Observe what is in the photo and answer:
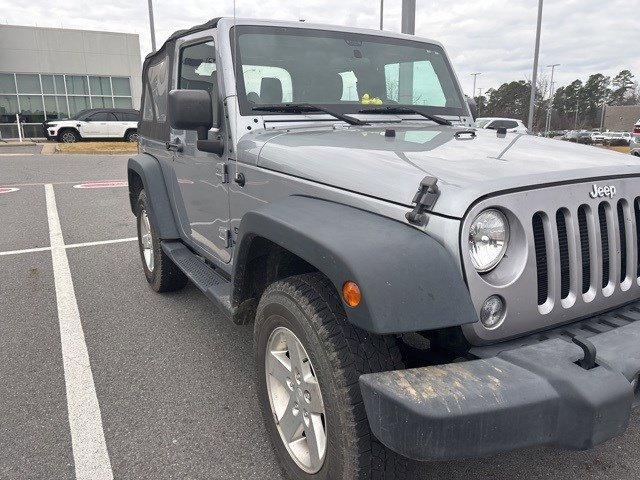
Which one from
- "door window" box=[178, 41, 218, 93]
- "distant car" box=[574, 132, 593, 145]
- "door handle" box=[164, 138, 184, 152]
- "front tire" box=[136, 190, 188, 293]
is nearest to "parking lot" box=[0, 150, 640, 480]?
"front tire" box=[136, 190, 188, 293]

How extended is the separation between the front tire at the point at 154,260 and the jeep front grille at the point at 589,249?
319cm

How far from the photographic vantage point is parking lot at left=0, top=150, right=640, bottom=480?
2418 mm

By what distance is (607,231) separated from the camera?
2031 mm

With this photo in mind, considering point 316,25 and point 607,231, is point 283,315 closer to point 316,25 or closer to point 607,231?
point 607,231

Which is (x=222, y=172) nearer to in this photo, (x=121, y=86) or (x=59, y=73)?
(x=59, y=73)

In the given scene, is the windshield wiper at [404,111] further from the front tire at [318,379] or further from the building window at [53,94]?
the building window at [53,94]

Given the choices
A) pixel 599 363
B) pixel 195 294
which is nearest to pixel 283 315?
pixel 599 363

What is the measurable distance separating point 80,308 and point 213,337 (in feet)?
4.55

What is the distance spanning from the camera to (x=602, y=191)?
2010 mm

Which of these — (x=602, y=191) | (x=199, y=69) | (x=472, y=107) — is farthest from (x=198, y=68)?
(x=602, y=191)

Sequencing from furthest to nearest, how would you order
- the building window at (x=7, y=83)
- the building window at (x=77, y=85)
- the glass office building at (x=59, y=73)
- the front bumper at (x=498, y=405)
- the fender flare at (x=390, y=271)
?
the building window at (x=77, y=85)
the building window at (x=7, y=83)
the glass office building at (x=59, y=73)
the fender flare at (x=390, y=271)
the front bumper at (x=498, y=405)

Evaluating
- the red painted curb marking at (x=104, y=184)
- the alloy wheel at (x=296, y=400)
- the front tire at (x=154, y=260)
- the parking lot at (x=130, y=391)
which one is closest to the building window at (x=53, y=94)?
the red painted curb marking at (x=104, y=184)

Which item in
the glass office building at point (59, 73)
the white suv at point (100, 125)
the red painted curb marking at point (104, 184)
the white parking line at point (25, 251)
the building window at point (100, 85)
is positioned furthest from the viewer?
the building window at point (100, 85)

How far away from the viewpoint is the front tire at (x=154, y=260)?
4.39 meters
